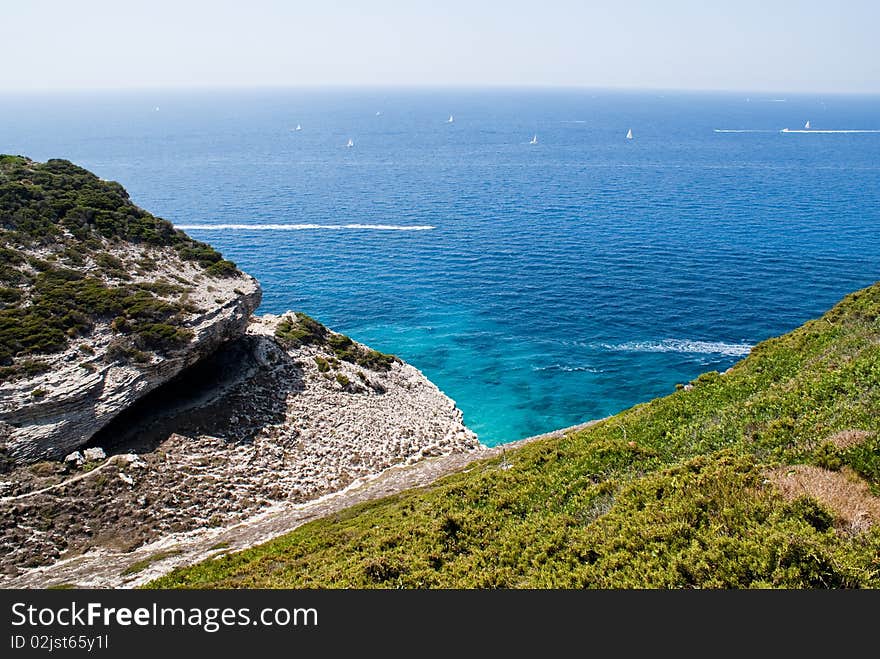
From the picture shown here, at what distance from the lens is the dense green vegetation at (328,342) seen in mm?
49688

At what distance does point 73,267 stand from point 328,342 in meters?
20.3

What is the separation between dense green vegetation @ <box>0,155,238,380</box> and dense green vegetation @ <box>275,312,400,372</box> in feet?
22.5

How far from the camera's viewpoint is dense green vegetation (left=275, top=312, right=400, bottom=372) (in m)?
49.7

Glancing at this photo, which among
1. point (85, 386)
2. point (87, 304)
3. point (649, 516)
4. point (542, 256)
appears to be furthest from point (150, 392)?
point (542, 256)

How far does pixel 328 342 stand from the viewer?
52.2 meters

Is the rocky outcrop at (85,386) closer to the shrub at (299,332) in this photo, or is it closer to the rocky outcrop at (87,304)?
the rocky outcrop at (87,304)

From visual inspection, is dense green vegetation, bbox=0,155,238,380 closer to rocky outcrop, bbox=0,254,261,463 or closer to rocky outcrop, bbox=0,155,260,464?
rocky outcrop, bbox=0,155,260,464

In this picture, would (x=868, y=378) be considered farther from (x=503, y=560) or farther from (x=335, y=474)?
(x=335, y=474)

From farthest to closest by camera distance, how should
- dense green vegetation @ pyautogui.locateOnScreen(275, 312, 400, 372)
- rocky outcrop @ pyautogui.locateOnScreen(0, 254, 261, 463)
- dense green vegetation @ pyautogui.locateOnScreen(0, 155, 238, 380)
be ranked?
dense green vegetation @ pyautogui.locateOnScreen(275, 312, 400, 372) → dense green vegetation @ pyautogui.locateOnScreen(0, 155, 238, 380) → rocky outcrop @ pyautogui.locateOnScreen(0, 254, 261, 463)

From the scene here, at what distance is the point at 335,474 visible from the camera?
121 ft

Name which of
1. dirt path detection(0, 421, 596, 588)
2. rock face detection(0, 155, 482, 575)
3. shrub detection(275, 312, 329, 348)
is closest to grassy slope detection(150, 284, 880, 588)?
dirt path detection(0, 421, 596, 588)

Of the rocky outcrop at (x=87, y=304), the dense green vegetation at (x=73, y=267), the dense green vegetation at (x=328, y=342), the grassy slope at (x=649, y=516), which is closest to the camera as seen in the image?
the grassy slope at (x=649, y=516)

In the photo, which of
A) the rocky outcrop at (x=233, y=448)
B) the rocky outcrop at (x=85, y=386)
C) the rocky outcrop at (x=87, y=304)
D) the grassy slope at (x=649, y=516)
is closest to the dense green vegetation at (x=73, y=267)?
the rocky outcrop at (x=87, y=304)

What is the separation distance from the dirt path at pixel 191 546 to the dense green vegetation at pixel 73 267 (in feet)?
39.0
